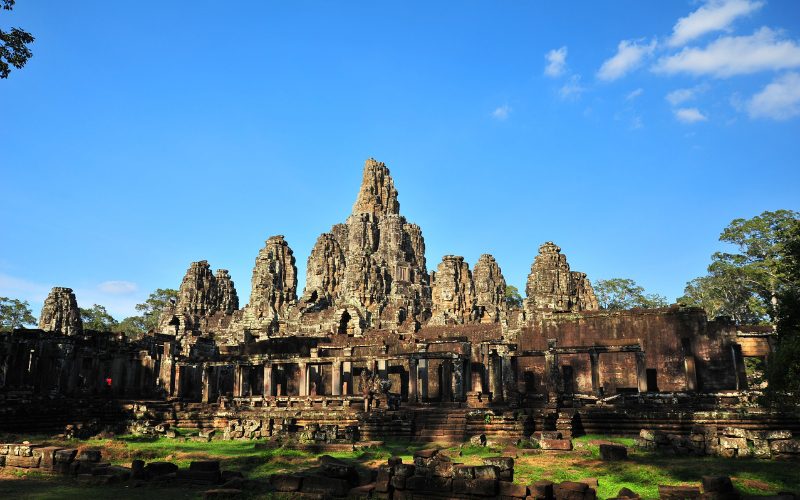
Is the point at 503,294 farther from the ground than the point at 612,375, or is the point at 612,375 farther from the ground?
the point at 503,294

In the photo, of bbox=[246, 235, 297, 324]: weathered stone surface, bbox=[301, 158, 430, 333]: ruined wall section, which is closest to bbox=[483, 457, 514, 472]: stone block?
bbox=[301, 158, 430, 333]: ruined wall section

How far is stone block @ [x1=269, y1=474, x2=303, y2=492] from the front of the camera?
10.8 metres

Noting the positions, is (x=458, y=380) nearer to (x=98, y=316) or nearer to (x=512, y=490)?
(x=512, y=490)

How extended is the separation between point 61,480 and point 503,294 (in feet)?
193

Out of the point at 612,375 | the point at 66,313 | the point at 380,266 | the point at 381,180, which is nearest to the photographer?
the point at 612,375

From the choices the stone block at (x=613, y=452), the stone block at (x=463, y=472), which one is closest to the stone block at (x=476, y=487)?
the stone block at (x=463, y=472)

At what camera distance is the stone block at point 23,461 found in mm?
13789

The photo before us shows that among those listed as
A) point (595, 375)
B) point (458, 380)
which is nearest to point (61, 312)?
point (458, 380)

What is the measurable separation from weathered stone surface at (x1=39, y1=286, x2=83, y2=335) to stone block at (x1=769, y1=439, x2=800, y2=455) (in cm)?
3779

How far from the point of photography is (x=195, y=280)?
63.4 m

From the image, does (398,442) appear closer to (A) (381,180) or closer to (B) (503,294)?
(B) (503,294)

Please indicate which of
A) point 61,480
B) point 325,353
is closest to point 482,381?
point 325,353

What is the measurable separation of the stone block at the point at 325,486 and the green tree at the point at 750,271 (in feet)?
123

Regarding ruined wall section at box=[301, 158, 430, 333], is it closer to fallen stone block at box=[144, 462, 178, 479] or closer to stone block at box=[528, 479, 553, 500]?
fallen stone block at box=[144, 462, 178, 479]
